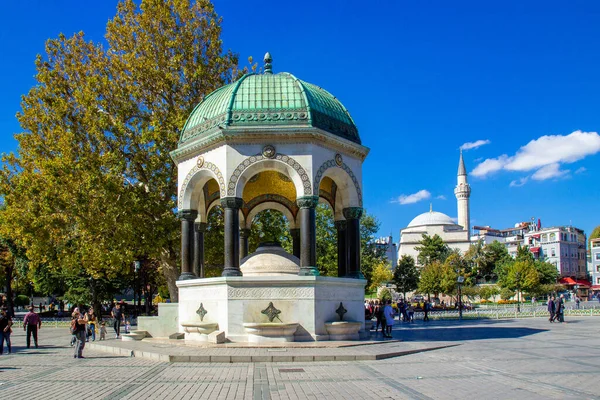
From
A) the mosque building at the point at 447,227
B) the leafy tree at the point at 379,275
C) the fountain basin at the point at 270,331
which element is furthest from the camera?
the mosque building at the point at 447,227

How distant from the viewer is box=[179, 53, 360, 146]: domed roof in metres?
16.1

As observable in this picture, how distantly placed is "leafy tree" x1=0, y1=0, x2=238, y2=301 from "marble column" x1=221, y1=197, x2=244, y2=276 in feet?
27.4

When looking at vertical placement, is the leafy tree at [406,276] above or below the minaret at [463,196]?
below

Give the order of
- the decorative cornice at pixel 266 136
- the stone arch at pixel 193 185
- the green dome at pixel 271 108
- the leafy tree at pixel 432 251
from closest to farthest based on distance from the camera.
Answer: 1. the decorative cornice at pixel 266 136
2. the green dome at pixel 271 108
3. the stone arch at pixel 193 185
4. the leafy tree at pixel 432 251

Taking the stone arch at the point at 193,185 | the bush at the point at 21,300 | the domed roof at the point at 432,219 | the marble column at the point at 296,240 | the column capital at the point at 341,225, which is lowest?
the bush at the point at 21,300

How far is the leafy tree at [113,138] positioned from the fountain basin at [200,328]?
8.36 metres

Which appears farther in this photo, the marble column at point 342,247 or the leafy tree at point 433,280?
the leafy tree at point 433,280

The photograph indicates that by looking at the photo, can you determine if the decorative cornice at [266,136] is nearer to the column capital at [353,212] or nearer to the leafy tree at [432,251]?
the column capital at [353,212]

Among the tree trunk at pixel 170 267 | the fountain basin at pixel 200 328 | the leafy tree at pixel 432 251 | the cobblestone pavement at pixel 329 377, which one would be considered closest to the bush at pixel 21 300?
the tree trunk at pixel 170 267

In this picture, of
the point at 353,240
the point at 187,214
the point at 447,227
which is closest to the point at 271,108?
the point at 187,214

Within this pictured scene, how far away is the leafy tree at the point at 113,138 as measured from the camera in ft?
75.3

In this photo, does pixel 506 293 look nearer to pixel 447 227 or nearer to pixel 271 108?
pixel 447 227

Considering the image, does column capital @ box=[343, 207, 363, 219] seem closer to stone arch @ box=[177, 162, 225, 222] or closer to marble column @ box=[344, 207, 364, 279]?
marble column @ box=[344, 207, 364, 279]

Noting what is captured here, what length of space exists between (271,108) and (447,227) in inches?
3357
